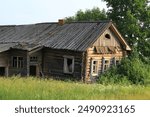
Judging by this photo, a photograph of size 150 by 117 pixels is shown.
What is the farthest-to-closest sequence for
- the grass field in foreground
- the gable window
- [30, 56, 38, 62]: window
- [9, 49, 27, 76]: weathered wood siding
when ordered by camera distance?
[30, 56, 38, 62]: window < [9, 49, 27, 76]: weathered wood siding < the gable window < the grass field in foreground

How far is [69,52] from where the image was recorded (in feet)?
97.8

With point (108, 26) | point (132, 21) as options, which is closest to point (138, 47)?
point (132, 21)

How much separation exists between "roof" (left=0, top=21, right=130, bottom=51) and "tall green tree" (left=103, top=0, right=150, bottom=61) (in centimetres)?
662

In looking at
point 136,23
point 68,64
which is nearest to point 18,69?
point 68,64

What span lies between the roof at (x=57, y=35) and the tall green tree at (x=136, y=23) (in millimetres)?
6620

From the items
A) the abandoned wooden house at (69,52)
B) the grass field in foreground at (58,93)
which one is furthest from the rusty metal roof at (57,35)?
the grass field in foreground at (58,93)

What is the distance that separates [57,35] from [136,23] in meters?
9.44

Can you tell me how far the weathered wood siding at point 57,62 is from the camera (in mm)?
29281

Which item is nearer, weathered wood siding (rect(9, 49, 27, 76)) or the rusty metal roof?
the rusty metal roof

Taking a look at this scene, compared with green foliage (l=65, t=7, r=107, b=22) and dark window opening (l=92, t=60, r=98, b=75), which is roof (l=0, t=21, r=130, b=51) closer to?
dark window opening (l=92, t=60, r=98, b=75)

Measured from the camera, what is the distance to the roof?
97.9 feet

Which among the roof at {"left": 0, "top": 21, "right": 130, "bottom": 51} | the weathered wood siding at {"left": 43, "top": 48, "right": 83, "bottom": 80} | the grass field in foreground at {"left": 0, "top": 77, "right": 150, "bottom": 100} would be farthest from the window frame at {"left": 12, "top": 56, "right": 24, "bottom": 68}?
the grass field in foreground at {"left": 0, "top": 77, "right": 150, "bottom": 100}

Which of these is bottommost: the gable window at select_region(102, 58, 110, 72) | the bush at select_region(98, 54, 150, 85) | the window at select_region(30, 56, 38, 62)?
the bush at select_region(98, 54, 150, 85)

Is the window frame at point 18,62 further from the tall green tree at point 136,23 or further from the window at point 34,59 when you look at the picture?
the tall green tree at point 136,23
